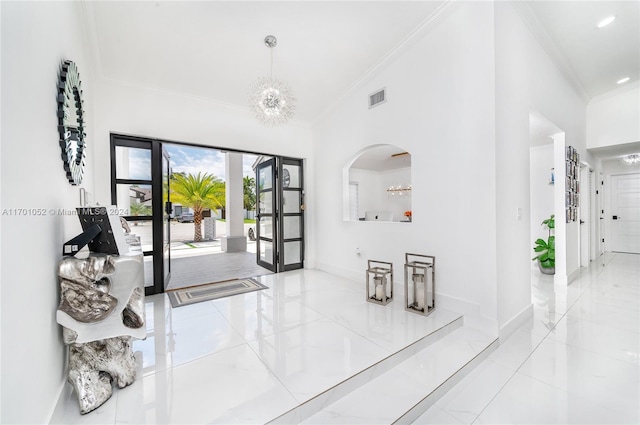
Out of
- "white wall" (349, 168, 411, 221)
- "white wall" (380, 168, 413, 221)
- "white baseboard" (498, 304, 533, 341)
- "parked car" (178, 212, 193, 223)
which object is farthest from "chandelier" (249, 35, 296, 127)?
"parked car" (178, 212, 193, 223)

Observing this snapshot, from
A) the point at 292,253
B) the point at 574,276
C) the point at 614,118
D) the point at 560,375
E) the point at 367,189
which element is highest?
the point at 614,118

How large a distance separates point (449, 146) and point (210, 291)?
3689mm

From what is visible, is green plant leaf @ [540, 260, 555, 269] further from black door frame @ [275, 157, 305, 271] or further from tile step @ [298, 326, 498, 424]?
black door frame @ [275, 157, 305, 271]

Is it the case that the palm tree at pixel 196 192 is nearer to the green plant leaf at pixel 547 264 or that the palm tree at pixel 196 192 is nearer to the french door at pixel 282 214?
the french door at pixel 282 214

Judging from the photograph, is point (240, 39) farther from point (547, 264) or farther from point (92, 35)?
point (547, 264)

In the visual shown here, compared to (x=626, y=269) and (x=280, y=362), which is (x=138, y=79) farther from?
(x=626, y=269)

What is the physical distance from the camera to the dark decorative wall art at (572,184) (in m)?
4.27

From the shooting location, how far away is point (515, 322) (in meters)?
2.72

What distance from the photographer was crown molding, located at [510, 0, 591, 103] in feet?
9.23

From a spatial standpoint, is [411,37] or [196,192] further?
[196,192]

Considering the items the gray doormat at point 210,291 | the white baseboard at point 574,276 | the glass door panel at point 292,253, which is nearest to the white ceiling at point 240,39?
the glass door panel at point 292,253

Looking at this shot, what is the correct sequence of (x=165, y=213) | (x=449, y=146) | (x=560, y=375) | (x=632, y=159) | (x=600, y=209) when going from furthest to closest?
(x=600, y=209), (x=632, y=159), (x=165, y=213), (x=449, y=146), (x=560, y=375)

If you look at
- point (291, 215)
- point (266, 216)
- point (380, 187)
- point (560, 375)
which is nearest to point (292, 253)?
point (291, 215)

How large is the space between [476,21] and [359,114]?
179cm
